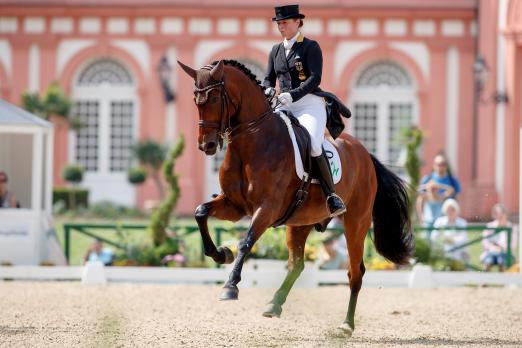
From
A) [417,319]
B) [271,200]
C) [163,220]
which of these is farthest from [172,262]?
[271,200]

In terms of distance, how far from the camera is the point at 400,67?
28.5 meters

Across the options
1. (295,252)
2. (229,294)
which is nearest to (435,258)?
(295,252)

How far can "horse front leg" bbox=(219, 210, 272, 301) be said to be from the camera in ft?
27.0

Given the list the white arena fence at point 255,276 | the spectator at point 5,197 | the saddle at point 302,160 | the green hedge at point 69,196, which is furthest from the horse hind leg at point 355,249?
the green hedge at point 69,196

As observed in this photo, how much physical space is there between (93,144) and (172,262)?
47.3 feet

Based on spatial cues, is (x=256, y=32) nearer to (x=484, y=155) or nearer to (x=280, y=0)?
(x=280, y=0)

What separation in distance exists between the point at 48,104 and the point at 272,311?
18.9 meters

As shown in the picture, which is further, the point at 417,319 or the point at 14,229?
the point at 14,229

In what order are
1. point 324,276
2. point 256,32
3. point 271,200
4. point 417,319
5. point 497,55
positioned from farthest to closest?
point 256,32, point 497,55, point 324,276, point 417,319, point 271,200

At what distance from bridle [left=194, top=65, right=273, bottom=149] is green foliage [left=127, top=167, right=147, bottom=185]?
18.7 m

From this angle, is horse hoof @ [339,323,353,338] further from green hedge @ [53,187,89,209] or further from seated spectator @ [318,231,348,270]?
green hedge @ [53,187,89,209]

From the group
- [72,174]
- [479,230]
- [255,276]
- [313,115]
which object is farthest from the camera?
[72,174]

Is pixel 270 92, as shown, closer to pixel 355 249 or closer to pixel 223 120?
pixel 223 120

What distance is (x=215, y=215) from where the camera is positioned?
28.9ft
